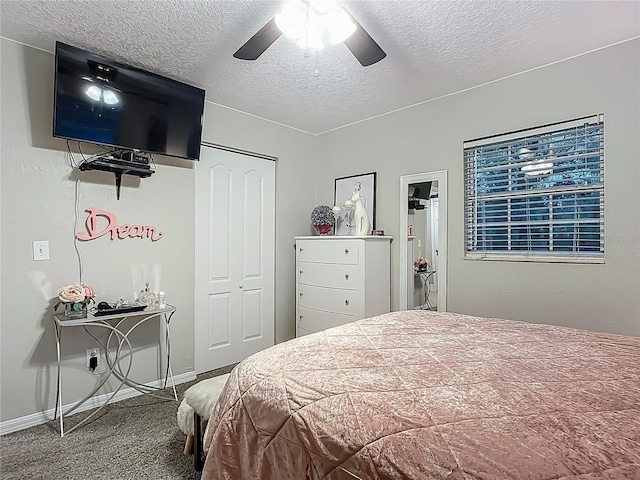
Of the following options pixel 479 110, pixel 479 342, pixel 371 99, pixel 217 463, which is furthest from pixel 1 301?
pixel 479 110

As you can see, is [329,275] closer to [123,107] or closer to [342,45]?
[342,45]

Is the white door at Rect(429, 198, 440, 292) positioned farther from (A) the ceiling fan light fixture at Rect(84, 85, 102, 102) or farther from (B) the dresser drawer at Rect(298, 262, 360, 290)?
(A) the ceiling fan light fixture at Rect(84, 85, 102, 102)

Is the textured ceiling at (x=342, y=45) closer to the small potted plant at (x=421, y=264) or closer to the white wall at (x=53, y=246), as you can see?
the white wall at (x=53, y=246)

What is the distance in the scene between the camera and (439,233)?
3.23 meters

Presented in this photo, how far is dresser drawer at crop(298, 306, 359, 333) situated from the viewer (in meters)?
3.40

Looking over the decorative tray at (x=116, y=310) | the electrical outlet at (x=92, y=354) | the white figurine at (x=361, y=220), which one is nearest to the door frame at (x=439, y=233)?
the white figurine at (x=361, y=220)

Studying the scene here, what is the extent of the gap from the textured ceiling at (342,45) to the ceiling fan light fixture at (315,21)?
274 millimetres

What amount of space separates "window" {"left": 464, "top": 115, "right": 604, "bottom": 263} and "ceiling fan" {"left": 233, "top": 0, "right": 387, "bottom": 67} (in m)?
1.54

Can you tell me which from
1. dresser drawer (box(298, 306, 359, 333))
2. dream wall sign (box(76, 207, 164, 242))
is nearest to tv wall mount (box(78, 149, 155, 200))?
dream wall sign (box(76, 207, 164, 242))

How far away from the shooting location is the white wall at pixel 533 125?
2.31 metres

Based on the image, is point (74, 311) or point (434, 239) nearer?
point (74, 311)

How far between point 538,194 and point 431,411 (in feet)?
7.67

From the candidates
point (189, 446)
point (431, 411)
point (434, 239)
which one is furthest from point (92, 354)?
point (434, 239)

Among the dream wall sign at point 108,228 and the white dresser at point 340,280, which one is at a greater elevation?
the dream wall sign at point 108,228
